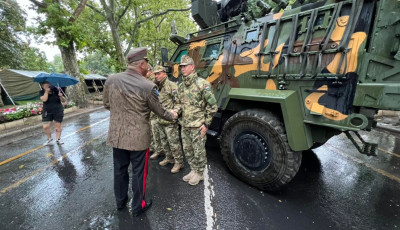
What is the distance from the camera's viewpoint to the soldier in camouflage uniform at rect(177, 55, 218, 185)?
245 cm

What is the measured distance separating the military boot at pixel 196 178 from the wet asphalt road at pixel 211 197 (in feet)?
0.24

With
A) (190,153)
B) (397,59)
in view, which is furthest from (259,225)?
(397,59)

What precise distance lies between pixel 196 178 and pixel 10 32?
20494 mm

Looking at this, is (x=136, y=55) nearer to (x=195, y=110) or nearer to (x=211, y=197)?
(x=195, y=110)

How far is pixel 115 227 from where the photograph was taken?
196 centimetres

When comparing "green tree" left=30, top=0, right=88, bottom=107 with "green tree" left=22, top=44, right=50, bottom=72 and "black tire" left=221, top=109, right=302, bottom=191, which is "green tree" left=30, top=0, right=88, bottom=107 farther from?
"green tree" left=22, top=44, right=50, bottom=72

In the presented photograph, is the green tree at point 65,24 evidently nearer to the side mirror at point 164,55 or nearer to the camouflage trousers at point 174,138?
the side mirror at point 164,55

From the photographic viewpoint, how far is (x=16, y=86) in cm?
1138

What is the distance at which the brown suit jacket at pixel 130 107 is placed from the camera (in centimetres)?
181

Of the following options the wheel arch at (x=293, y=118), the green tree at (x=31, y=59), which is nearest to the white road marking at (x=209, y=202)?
the wheel arch at (x=293, y=118)

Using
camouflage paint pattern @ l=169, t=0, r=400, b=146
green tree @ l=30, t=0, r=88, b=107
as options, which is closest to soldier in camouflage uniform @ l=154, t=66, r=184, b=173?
camouflage paint pattern @ l=169, t=0, r=400, b=146

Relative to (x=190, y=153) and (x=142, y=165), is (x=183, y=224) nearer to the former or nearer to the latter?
(x=142, y=165)

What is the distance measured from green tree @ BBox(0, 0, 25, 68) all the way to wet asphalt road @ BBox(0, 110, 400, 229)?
16.3 metres

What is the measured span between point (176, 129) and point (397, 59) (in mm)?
2606
